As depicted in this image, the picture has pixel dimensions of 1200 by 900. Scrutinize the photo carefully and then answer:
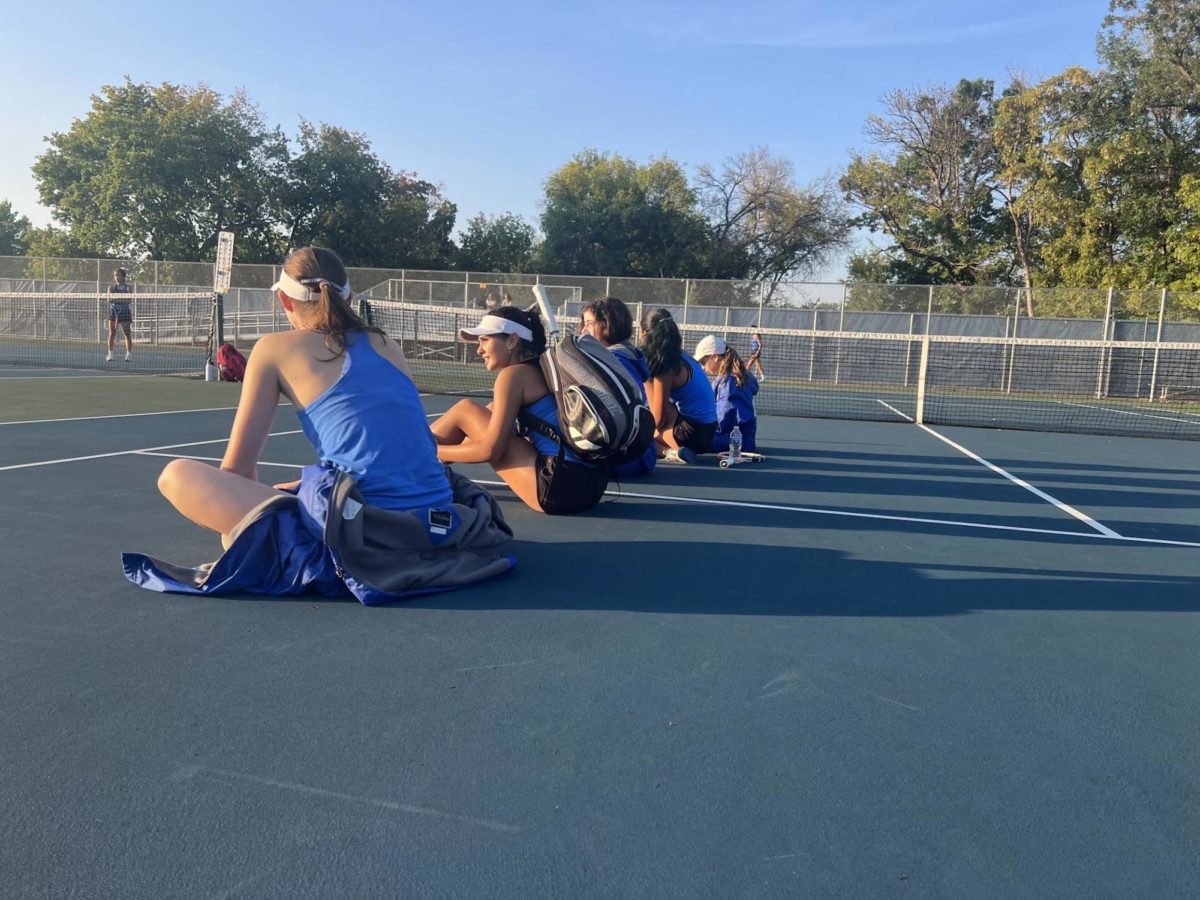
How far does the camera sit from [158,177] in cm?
3625

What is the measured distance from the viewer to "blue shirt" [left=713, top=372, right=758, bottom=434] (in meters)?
7.89

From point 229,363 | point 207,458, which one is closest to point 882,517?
point 207,458

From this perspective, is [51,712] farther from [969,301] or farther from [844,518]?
[969,301]

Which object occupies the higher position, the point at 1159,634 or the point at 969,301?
the point at 969,301

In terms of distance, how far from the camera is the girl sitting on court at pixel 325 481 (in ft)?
11.0

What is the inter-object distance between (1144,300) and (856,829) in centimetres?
2468

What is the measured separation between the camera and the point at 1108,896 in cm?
174

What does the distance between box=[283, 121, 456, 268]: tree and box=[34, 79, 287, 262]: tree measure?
1.23 meters

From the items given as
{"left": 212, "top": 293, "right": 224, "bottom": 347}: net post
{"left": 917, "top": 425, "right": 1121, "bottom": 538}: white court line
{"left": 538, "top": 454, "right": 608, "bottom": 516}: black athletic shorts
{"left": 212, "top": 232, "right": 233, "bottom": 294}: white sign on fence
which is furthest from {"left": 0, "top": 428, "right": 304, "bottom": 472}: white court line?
{"left": 212, "top": 232, "right": 233, "bottom": 294}: white sign on fence

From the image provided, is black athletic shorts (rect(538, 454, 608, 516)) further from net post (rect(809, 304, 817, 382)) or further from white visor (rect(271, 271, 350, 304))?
net post (rect(809, 304, 817, 382))

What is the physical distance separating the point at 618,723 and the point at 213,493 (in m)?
1.97

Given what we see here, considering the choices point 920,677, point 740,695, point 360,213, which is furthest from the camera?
point 360,213

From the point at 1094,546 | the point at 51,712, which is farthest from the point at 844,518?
the point at 51,712

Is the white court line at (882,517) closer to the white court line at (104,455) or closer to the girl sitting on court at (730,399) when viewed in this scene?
the white court line at (104,455)
